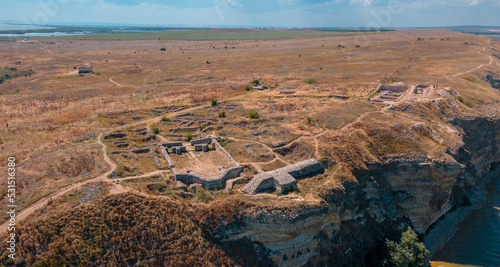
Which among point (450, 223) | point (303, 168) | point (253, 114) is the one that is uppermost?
point (253, 114)

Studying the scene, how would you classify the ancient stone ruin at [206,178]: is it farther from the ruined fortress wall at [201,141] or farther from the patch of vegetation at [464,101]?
the patch of vegetation at [464,101]

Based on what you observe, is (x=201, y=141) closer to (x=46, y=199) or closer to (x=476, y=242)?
(x=46, y=199)

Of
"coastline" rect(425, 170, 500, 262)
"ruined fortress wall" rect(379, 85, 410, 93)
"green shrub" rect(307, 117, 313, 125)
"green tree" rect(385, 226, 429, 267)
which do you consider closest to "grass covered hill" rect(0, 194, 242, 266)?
"green tree" rect(385, 226, 429, 267)

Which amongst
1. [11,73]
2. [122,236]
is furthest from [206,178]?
[11,73]

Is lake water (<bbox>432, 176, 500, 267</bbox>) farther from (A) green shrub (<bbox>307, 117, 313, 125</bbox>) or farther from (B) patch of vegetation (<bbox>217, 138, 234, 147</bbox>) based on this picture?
(B) patch of vegetation (<bbox>217, 138, 234, 147</bbox>)

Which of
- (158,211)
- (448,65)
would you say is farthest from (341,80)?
(158,211)
